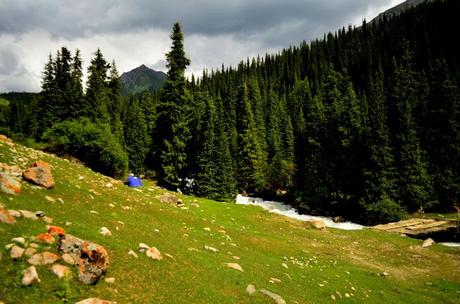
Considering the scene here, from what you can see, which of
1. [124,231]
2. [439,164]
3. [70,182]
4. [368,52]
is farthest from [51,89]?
[368,52]

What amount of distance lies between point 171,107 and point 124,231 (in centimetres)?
3572

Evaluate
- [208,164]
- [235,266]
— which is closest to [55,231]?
[235,266]

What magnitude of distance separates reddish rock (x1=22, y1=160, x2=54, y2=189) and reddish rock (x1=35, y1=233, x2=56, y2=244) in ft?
20.5

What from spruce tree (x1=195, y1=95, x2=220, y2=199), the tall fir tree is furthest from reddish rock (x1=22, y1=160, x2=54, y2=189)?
spruce tree (x1=195, y1=95, x2=220, y2=199)

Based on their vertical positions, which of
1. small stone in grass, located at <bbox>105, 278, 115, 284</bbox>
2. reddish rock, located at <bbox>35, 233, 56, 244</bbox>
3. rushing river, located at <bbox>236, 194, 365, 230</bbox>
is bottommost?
rushing river, located at <bbox>236, 194, 365, 230</bbox>

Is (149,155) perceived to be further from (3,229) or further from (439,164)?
(439,164)

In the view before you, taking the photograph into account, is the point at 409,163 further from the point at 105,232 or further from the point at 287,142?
the point at 105,232

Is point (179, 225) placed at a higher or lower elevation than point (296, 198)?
higher

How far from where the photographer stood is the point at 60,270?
10016mm

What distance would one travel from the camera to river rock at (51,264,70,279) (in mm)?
9899

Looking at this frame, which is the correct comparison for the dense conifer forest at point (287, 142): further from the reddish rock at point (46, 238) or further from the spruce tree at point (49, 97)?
the reddish rock at point (46, 238)

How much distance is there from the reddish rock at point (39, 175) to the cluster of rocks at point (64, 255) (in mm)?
6056

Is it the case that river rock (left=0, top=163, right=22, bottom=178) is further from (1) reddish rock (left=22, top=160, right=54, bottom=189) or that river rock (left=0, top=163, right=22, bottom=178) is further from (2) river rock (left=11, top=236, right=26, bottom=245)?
(2) river rock (left=11, top=236, right=26, bottom=245)

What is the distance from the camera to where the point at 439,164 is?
181 ft
